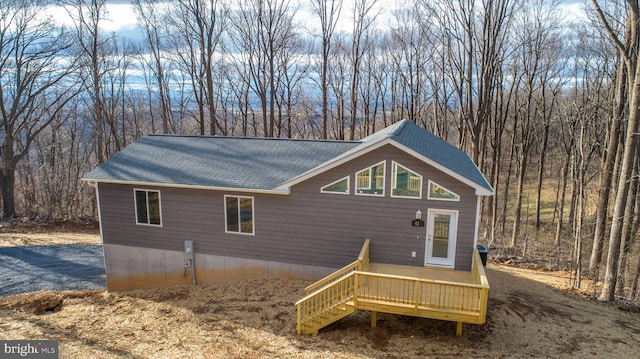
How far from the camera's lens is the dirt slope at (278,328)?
805cm

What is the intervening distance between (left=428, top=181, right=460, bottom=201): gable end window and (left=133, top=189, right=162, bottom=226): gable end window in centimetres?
844

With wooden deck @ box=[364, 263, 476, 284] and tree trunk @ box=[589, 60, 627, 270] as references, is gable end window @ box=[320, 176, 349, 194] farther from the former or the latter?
tree trunk @ box=[589, 60, 627, 270]

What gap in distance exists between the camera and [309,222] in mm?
11195

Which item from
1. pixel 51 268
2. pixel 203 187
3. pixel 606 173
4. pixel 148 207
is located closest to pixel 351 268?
pixel 203 187

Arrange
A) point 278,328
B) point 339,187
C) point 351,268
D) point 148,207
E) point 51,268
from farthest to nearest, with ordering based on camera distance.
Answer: point 51,268
point 148,207
point 339,187
point 351,268
point 278,328

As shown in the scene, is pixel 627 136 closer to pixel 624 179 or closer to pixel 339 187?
pixel 624 179

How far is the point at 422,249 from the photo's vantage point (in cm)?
1048

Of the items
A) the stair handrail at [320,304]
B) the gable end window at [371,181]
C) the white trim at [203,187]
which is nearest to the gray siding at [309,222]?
the gable end window at [371,181]

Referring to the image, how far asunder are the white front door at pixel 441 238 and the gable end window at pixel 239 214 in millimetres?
5246

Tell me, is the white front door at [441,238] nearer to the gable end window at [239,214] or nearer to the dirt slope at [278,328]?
the dirt slope at [278,328]

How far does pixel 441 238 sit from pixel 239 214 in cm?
599

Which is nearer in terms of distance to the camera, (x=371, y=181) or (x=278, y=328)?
(x=278, y=328)

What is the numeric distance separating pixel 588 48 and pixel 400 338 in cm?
1964

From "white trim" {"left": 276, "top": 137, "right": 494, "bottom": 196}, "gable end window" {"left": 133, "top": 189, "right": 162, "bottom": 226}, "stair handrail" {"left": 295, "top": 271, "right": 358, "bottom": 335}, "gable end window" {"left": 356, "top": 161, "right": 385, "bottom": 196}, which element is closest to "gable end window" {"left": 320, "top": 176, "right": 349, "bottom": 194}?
"gable end window" {"left": 356, "top": 161, "right": 385, "bottom": 196}
